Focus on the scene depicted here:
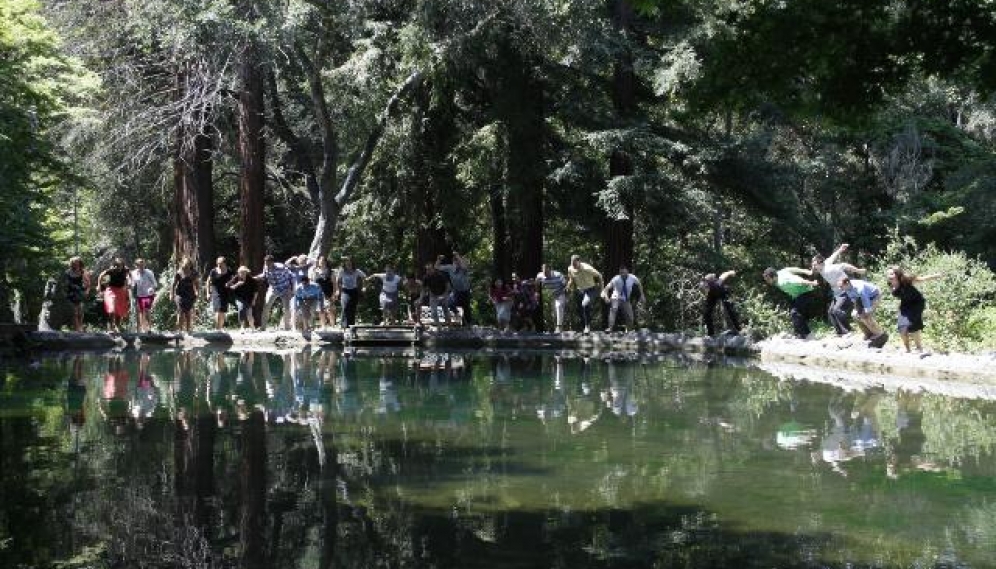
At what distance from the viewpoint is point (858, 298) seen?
1845 cm

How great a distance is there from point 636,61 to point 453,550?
17.8 m

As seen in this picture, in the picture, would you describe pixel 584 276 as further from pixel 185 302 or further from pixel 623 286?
pixel 185 302

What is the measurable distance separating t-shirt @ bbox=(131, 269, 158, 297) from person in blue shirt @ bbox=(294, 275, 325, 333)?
2769 mm

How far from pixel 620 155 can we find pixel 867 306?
7320mm

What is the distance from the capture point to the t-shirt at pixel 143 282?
23484 millimetres

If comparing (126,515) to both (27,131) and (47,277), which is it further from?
(47,277)

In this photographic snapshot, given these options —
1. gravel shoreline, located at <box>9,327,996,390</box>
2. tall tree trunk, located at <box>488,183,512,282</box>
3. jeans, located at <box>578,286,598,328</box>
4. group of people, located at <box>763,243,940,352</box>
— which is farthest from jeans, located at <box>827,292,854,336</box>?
tall tree trunk, located at <box>488,183,512,282</box>

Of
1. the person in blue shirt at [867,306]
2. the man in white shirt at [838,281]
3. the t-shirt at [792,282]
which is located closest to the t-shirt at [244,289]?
the t-shirt at [792,282]

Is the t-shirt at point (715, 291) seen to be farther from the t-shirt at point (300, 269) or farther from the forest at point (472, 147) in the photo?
the t-shirt at point (300, 269)

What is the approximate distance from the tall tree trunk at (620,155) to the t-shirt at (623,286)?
5.42ft

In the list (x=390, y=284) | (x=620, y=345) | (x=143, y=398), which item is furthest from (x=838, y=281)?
(x=143, y=398)

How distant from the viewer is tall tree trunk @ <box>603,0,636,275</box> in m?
24.8

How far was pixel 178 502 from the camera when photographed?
8453 millimetres

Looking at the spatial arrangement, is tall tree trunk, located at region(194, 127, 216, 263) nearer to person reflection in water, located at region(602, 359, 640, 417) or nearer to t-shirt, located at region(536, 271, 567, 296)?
t-shirt, located at region(536, 271, 567, 296)
